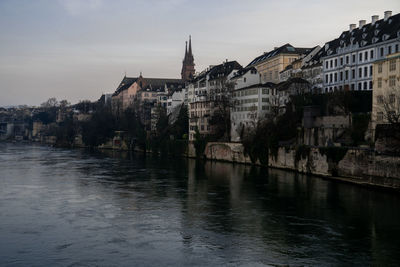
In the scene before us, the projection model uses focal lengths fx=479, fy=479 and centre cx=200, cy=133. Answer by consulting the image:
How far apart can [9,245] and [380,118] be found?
2868 cm

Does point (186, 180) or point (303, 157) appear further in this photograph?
point (303, 157)

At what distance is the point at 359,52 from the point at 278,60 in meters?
22.8

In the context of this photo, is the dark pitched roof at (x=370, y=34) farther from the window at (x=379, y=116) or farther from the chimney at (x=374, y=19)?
the window at (x=379, y=116)

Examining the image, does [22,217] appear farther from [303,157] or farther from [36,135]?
[36,135]

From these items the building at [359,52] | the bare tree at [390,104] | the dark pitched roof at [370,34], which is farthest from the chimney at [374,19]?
the bare tree at [390,104]

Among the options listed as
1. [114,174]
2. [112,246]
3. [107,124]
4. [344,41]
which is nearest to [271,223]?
[112,246]

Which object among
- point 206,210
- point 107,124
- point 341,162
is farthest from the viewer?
point 107,124

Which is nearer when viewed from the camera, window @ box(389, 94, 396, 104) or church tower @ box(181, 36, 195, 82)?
window @ box(389, 94, 396, 104)

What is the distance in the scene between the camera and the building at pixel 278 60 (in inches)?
2741

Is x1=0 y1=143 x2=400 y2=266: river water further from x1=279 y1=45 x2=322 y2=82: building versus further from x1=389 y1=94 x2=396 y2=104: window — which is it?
x1=279 y1=45 x2=322 y2=82: building

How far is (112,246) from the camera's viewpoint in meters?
19.0

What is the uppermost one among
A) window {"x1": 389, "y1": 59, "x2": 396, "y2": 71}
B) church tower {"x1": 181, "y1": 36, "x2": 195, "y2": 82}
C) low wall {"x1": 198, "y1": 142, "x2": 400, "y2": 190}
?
church tower {"x1": 181, "y1": 36, "x2": 195, "y2": 82}

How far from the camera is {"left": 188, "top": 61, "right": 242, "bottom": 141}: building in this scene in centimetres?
6438

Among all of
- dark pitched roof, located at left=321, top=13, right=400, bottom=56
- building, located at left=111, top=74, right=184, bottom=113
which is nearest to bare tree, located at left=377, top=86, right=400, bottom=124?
dark pitched roof, located at left=321, top=13, right=400, bottom=56
